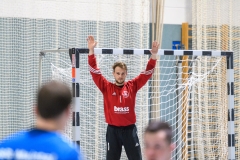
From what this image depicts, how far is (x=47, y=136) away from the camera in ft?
6.09

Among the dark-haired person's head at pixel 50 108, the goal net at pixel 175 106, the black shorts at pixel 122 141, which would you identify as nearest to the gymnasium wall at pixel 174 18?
the goal net at pixel 175 106

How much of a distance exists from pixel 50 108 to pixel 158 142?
0.54 metres

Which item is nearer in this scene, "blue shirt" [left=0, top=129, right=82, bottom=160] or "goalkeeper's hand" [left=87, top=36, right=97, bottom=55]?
"blue shirt" [left=0, top=129, right=82, bottom=160]

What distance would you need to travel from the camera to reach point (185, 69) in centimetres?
799

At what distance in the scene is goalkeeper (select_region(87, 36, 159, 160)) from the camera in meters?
5.19

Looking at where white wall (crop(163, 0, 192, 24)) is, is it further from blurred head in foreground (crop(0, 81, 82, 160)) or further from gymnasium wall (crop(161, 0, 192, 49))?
blurred head in foreground (crop(0, 81, 82, 160))

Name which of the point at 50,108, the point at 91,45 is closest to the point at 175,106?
the point at 91,45

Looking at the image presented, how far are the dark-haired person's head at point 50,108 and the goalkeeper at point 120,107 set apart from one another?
3.25 m

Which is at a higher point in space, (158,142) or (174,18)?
(174,18)

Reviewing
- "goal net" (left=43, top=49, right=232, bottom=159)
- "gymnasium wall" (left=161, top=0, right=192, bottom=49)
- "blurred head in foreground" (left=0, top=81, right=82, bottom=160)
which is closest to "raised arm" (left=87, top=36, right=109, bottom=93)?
"goal net" (left=43, top=49, right=232, bottom=159)

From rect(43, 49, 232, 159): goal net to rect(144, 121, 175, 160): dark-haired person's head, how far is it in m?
4.52

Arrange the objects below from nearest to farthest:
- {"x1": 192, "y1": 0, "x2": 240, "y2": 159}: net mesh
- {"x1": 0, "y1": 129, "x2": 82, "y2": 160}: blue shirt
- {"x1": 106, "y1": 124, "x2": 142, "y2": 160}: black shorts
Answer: {"x1": 0, "y1": 129, "x2": 82, "y2": 160}: blue shirt
{"x1": 106, "y1": 124, "x2": 142, "y2": 160}: black shorts
{"x1": 192, "y1": 0, "x2": 240, "y2": 159}: net mesh

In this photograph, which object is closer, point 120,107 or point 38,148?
point 38,148

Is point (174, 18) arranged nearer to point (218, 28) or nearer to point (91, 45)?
point (218, 28)
